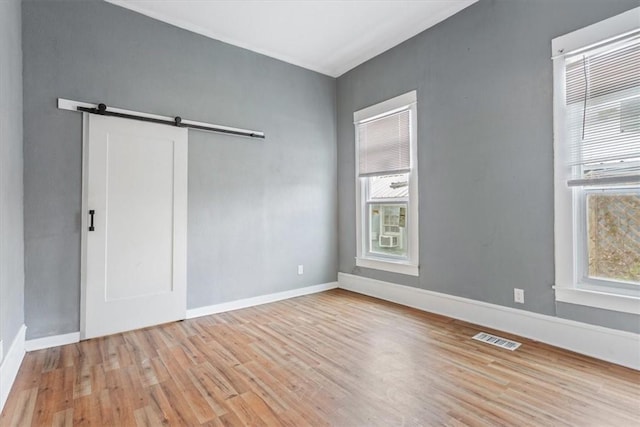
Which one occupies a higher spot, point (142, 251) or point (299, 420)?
point (142, 251)

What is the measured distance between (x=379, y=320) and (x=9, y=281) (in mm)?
2936

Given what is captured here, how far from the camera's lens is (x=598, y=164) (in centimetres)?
238

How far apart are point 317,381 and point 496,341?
61.7 inches

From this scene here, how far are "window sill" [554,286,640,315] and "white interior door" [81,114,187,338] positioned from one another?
3.41m

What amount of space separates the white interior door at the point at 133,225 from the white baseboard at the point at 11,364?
0.43 metres

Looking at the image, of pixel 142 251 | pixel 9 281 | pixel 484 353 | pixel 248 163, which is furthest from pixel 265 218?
pixel 484 353

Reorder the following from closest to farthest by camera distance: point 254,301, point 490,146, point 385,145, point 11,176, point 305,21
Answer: point 11,176, point 490,146, point 305,21, point 254,301, point 385,145

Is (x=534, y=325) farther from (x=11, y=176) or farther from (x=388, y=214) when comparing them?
(x=11, y=176)

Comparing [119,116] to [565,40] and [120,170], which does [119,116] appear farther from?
[565,40]

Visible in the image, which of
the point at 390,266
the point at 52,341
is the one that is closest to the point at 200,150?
the point at 52,341

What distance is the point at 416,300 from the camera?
11.8 feet

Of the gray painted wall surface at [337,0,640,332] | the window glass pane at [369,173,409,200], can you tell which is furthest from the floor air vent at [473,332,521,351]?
the window glass pane at [369,173,409,200]

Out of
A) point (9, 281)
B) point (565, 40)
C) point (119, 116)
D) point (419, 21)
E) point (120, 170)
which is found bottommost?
point (9, 281)

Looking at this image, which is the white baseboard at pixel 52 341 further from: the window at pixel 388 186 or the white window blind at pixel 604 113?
the white window blind at pixel 604 113
